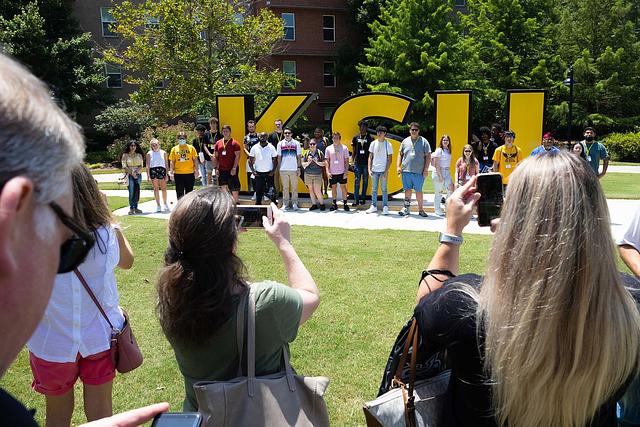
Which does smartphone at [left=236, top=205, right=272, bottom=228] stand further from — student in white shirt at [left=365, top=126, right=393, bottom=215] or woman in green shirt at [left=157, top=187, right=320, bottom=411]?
student in white shirt at [left=365, top=126, right=393, bottom=215]

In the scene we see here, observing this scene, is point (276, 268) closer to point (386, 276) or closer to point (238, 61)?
point (386, 276)

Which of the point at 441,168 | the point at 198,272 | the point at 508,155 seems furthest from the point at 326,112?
the point at 198,272

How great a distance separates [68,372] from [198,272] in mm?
1259

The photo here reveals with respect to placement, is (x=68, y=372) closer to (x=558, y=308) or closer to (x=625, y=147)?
(x=558, y=308)

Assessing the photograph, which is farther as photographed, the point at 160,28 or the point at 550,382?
the point at 160,28

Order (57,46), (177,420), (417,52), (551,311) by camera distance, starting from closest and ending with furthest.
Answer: (177,420), (551,311), (57,46), (417,52)

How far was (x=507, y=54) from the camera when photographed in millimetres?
34781

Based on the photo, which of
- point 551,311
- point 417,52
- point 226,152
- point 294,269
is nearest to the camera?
point 551,311

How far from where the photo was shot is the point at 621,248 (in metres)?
3.19

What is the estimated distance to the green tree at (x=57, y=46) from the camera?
89.1 feet

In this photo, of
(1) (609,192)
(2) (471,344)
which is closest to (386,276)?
(2) (471,344)

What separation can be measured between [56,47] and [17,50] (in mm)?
1979

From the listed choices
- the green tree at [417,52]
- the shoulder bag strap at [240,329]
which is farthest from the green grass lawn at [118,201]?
the green tree at [417,52]

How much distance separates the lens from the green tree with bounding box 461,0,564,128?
3397cm
